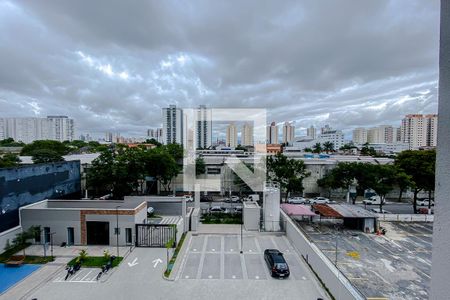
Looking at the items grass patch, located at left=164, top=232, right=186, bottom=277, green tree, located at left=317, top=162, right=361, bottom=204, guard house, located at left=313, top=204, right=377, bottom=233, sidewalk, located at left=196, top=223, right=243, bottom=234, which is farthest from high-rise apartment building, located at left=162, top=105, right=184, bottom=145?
guard house, located at left=313, top=204, right=377, bottom=233

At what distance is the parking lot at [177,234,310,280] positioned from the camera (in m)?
10.7

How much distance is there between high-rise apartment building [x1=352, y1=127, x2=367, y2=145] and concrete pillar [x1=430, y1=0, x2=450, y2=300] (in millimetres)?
125370

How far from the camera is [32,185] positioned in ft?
52.6

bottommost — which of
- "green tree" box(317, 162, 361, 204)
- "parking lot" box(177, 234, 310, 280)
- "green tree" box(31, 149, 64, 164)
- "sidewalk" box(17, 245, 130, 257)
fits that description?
"parking lot" box(177, 234, 310, 280)

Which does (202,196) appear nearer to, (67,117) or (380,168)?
(380,168)

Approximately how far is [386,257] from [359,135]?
118 metres

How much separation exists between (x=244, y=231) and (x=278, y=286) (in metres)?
6.75

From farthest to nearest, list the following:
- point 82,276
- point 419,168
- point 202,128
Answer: point 202,128
point 419,168
point 82,276

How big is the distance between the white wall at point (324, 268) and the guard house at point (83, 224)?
8650 millimetres

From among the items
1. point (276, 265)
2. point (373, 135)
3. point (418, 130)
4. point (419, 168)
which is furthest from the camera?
point (373, 135)

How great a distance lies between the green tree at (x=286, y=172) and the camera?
23.2 m

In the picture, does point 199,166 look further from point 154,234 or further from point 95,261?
point 95,261

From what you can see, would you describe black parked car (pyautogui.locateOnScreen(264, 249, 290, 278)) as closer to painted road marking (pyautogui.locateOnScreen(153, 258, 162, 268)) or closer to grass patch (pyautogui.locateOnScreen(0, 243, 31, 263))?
painted road marking (pyautogui.locateOnScreen(153, 258, 162, 268))

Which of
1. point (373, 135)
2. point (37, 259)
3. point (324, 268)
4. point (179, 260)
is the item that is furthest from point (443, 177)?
point (373, 135)
